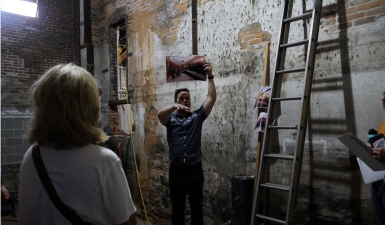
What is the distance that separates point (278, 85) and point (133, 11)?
3425 millimetres

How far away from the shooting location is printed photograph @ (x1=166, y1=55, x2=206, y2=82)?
3287mm

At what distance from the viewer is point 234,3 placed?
3.74 metres

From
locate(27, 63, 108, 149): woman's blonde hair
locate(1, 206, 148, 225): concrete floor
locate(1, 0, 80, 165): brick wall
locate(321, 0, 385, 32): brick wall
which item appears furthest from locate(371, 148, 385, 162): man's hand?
locate(1, 0, 80, 165): brick wall

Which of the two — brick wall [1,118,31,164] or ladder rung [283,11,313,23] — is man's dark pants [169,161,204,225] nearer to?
ladder rung [283,11,313,23]

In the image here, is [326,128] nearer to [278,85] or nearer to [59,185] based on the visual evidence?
[278,85]

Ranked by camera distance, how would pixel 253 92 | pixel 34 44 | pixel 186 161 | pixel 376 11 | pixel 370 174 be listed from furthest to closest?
pixel 34 44 < pixel 253 92 < pixel 186 161 < pixel 376 11 < pixel 370 174

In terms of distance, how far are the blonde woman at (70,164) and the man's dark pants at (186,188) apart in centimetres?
195

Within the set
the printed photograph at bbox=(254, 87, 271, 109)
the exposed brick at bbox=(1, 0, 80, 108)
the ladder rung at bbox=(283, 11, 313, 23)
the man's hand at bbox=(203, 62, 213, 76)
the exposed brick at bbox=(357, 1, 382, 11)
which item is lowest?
the printed photograph at bbox=(254, 87, 271, 109)

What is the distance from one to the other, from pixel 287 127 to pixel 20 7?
21.7 feet

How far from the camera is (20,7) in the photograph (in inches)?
269

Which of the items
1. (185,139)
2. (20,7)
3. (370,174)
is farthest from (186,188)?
(20,7)

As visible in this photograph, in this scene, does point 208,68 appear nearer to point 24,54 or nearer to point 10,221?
point 10,221

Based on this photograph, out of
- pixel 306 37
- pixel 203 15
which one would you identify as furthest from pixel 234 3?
pixel 306 37

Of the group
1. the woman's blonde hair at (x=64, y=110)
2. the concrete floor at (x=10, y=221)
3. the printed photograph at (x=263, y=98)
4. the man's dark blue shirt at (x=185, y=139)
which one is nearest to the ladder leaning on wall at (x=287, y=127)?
the printed photograph at (x=263, y=98)
